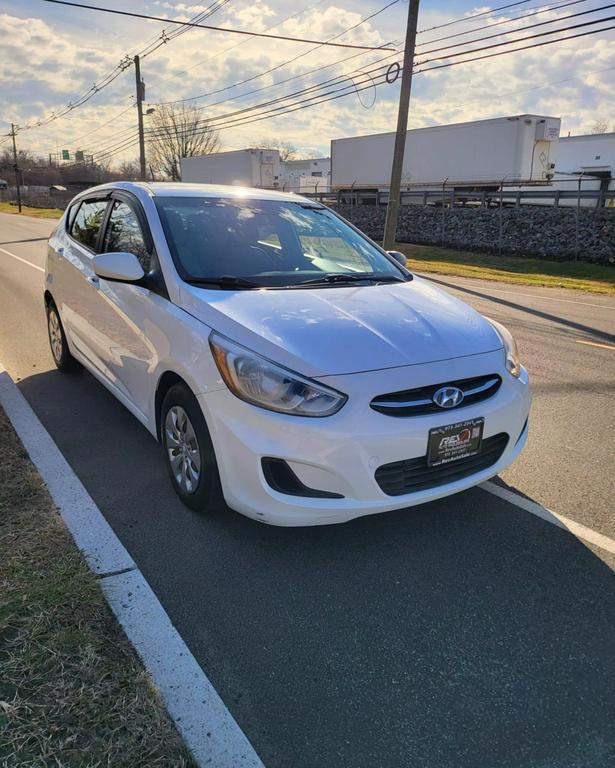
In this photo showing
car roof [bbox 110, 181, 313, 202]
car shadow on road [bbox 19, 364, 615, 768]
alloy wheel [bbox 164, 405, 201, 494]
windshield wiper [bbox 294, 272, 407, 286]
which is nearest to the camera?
car shadow on road [bbox 19, 364, 615, 768]

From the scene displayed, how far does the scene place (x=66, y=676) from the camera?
2178 mm

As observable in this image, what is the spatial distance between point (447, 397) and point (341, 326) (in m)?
0.65

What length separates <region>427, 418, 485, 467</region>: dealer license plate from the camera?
2836 millimetres

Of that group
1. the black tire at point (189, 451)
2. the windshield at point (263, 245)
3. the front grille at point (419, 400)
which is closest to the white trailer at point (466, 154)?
the windshield at point (263, 245)

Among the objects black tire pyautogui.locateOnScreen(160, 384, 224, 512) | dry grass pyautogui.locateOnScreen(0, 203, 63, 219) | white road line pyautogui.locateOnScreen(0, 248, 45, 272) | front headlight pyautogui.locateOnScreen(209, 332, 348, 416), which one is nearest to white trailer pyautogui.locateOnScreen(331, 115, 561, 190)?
white road line pyautogui.locateOnScreen(0, 248, 45, 272)

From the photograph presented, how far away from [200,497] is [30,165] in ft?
425

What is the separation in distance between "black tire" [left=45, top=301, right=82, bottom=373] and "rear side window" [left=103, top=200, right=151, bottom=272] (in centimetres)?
157

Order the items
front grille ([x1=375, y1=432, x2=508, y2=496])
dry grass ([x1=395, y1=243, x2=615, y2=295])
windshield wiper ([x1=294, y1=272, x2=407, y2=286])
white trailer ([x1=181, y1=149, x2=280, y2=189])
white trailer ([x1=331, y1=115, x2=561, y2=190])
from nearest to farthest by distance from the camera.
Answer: front grille ([x1=375, y1=432, x2=508, y2=496])
windshield wiper ([x1=294, y1=272, x2=407, y2=286])
dry grass ([x1=395, y1=243, x2=615, y2=295])
white trailer ([x1=331, y1=115, x2=561, y2=190])
white trailer ([x1=181, y1=149, x2=280, y2=189])

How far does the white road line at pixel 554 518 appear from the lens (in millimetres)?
3189

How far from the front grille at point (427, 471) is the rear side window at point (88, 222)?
3311 mm

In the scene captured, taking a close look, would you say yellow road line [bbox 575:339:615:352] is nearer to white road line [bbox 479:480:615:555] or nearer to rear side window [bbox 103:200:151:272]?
white road line [bbox 479:480:615:555]

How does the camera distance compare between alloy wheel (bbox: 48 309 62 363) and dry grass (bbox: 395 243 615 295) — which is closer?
alloy wheel (bbox: 48 309 62 363)

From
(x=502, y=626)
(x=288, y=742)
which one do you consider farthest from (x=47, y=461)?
(x=502, y=626)

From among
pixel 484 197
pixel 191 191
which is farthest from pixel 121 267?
pixel 484 197
